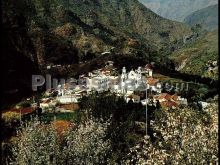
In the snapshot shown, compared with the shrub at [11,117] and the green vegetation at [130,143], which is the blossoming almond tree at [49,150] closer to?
the green vegetation at [130,143]

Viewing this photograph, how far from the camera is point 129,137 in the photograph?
4444 centimetres

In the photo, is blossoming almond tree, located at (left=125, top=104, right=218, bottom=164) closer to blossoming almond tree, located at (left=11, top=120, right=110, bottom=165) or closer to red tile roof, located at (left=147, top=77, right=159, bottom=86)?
blossoming almond tree, located at (left=11, top=120, right=110, bottom=165)

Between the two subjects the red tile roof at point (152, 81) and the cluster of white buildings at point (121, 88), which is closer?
the cluster of white buildings at point (121, 88)

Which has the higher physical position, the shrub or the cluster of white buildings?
the cluster of white buildings

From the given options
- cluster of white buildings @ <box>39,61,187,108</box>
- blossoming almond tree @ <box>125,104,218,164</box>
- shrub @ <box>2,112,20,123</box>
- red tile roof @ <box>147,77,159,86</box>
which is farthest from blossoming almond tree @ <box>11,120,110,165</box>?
red tile roof @ <box>147,77,159,86</box>

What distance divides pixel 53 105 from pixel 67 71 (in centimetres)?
5696

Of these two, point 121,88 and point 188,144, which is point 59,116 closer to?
point 121,88

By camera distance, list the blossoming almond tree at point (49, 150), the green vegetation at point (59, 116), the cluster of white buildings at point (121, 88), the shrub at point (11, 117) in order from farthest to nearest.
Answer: the cluster of white buildings at point (121, 88), the green vegetation at point (59, 116), the shrub at point (11, 117), the blossoming almond tree at point (49, 150)

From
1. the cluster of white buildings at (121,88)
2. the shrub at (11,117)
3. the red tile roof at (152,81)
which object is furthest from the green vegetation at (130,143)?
the red tile roof at (152,81)

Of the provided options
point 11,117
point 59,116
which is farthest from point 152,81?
point 11,117

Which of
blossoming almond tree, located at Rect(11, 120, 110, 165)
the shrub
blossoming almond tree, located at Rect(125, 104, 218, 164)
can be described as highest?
blossoming almond tree, located at Rect(125, 104, 218, 164)

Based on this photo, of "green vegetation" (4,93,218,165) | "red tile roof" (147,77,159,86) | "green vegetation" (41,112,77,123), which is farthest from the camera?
"red tile roof" (147,77,159,86)

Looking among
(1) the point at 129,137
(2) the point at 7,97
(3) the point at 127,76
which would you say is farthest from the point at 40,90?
(1) the point at 129,137

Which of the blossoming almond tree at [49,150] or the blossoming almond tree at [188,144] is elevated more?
the blossoming almond tree at [188,144]
